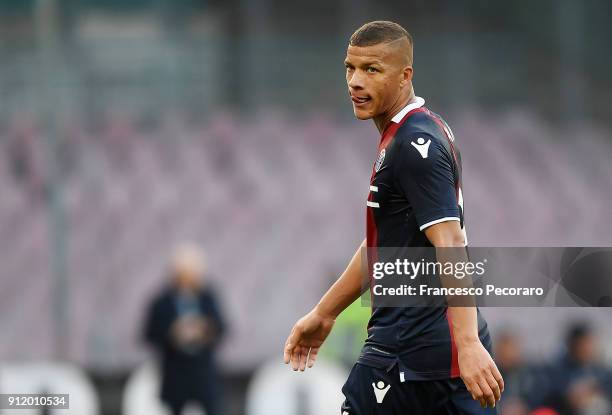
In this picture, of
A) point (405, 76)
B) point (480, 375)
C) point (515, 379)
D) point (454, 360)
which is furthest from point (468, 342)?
point (515, 379)

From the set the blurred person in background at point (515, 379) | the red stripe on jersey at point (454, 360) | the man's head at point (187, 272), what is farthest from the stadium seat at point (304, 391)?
the red stripe on jersey at point (454, 360)

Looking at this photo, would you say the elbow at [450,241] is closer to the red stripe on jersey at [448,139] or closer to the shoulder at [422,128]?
the red stripe on jersey at [448,139]

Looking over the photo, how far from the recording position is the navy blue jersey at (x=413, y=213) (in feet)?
11.7

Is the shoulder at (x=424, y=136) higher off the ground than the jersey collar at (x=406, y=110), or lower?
lower

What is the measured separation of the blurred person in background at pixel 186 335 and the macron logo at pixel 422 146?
199 inches

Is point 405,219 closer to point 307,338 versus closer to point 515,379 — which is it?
point 307,338

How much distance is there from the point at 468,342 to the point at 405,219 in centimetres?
46

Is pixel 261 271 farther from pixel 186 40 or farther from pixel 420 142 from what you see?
pixel 420 142

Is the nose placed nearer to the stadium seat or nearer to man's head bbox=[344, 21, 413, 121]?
man's head bbox=[344, 21, 413, 121]

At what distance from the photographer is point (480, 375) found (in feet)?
11.4

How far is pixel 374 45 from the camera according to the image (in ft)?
12.2

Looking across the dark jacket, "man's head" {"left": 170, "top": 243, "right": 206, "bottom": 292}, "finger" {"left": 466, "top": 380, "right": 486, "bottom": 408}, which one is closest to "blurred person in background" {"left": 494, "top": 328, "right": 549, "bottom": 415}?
the dark jacket

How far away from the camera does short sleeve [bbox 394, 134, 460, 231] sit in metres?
3.55

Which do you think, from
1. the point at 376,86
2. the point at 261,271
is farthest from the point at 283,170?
the point at 376,86
